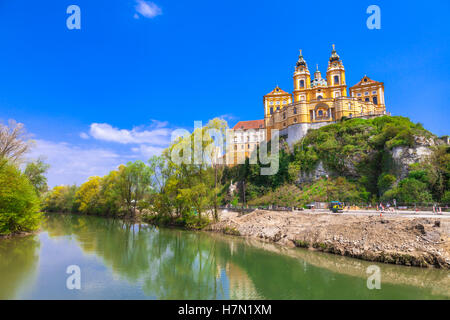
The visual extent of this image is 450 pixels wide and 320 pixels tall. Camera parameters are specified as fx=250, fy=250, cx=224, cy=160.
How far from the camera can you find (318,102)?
157ft

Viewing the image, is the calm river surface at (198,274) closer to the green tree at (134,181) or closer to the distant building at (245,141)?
the green tree at (134,181)

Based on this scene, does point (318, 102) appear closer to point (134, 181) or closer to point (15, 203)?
point (134, 181)

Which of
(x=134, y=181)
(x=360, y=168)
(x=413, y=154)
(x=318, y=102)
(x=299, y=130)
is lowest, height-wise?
(x=134, y=181)

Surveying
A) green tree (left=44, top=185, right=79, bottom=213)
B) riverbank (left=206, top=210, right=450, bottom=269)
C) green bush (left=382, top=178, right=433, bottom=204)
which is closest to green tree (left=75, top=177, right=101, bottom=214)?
green tree (left=44, top=185, right=79, bottom=213)

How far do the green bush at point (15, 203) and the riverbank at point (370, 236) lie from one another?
21.3 metres

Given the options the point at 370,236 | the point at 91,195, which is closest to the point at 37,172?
the point at 91,195

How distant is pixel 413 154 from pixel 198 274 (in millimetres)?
28049

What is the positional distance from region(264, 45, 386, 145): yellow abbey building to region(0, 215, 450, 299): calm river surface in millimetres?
31773

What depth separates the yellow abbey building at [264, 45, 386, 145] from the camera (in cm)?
4588

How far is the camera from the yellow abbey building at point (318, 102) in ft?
151

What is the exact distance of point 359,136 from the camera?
125 feet

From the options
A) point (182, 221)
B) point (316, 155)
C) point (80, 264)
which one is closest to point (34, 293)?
point (80, 264)

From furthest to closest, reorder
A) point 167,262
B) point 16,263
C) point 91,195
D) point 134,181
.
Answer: point 91,195 < point 134,181 < point 167,262 < point 16,263

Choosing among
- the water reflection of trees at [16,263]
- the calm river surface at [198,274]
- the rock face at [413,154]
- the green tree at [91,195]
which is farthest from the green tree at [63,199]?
the rock face at [413,154]
